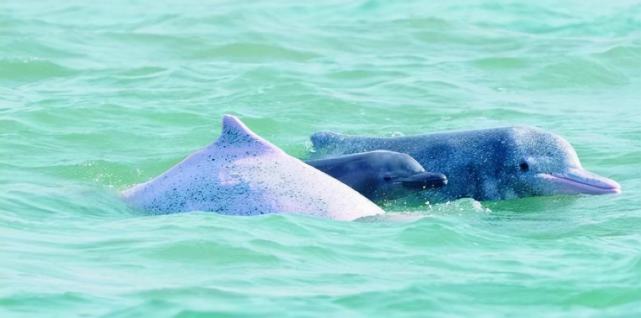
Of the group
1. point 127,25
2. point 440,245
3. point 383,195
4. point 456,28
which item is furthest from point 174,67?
point 440,245

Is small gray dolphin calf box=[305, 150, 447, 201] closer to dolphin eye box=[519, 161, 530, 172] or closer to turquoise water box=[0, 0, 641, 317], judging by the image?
turquoise water box=[0, 0, 641, 317]

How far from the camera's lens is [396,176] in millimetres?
10164

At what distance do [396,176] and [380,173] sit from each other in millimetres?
135

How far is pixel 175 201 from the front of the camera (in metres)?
9.71

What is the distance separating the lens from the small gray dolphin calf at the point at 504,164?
10.7 meters

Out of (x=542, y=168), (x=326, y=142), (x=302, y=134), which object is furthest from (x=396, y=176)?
(x=302, y=134)

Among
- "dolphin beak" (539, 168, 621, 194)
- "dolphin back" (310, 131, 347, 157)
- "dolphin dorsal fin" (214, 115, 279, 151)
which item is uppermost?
"dolphin dorsal fin" (214, 115, 279, 151)

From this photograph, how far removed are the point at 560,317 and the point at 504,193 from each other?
12.0 ft

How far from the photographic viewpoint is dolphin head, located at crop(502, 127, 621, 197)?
34.9 ft

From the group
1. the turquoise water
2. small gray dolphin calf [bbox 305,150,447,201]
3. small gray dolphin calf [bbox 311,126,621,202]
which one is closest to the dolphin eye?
small gray dolphin calf [bbox 311,126,621,202]

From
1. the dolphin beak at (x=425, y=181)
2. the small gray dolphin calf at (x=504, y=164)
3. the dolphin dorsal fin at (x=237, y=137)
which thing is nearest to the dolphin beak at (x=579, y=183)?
the small gray dolphin calf at (x=504, y=164)

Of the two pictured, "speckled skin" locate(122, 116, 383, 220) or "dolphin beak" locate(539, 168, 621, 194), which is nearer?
"speckled skin" locate(122, 116, 383, 220)

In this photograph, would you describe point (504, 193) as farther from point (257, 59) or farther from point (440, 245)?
point (257, 59)

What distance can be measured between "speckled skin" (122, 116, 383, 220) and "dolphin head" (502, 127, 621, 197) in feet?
4.77
